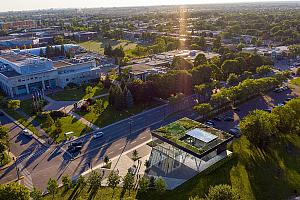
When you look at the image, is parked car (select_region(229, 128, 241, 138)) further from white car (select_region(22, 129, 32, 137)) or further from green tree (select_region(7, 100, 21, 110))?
green tree (select_region(7, 100, 21, 110))

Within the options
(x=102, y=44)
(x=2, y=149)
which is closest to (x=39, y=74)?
(x=2, y=149)

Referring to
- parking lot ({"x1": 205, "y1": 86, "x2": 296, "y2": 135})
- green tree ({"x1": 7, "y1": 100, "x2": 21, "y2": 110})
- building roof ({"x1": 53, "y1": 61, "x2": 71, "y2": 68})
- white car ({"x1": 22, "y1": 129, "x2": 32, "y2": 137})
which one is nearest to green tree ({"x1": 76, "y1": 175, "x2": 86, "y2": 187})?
white car ({"x1": 22, "y1": 129, "x2": 32, "y2": 137})

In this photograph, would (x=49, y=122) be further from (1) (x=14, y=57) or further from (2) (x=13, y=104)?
(1) (x=14, y=57)

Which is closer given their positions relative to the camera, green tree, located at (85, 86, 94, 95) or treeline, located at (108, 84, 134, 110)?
treeline, located at (108, 84, 134, 110)

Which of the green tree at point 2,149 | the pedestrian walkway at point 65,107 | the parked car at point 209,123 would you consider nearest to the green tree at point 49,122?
the pedestrian walkway at point 65,107

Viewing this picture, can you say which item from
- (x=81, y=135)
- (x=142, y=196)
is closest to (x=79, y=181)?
(x=142, y=196)

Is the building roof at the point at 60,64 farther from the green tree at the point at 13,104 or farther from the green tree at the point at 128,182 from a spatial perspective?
the green tree at the point at 128,182

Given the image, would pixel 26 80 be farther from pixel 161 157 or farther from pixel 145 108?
pixel 161 157
